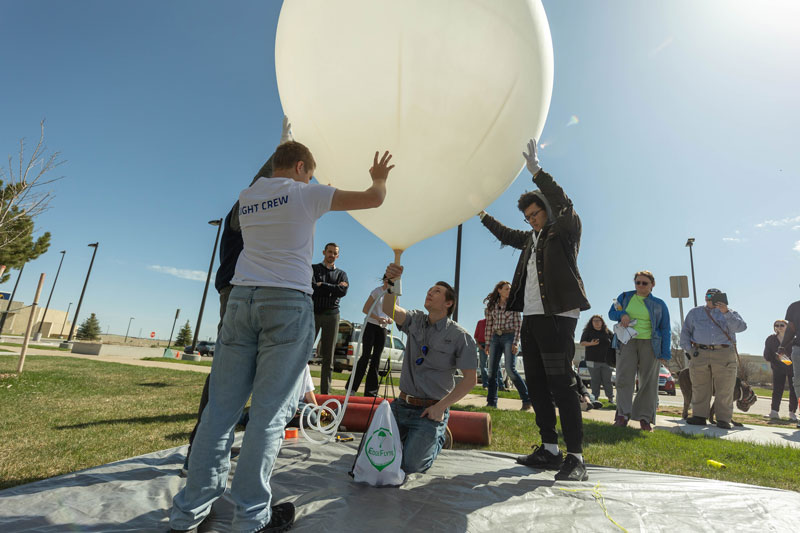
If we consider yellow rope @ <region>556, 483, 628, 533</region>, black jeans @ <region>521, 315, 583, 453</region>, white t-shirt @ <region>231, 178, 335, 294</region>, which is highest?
white t-shirt @ <region>231, 178, 335, 294</region>

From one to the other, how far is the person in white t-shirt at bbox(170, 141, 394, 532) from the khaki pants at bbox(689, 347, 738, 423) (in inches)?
205

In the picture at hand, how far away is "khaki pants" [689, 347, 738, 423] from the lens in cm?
476

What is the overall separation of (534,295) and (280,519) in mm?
1847

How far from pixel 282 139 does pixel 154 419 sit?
112 inches

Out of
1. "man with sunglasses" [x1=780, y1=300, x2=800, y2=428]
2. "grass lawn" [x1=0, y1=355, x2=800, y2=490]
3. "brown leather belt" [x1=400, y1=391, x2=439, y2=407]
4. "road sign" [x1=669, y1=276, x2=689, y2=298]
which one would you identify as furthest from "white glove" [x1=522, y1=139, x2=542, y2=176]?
"road sign" [x1=669, y1=276, x2=689, y2=298]

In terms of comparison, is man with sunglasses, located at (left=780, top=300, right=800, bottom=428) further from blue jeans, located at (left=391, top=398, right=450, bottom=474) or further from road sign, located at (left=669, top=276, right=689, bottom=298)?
road sign, located at (left=669, top=276, right=689, bottom=298)

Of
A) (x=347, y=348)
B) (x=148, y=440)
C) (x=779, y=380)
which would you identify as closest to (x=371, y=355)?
(x=148, y=440)

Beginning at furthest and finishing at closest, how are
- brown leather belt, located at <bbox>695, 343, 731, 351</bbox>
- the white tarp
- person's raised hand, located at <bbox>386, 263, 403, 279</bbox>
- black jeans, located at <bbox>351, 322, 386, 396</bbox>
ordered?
brown leather belt, located at <bbox>695, 343, 731, 351</bbox> → black jeans, located at <bbox>351, 322, 386, 396</bbox> → person's raised hand, located at <bbox>386, 263, 403, 279</bbox> → the white tarp

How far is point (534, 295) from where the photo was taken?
254 centimetres

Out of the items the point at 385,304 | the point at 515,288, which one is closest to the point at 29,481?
the point at 385,304

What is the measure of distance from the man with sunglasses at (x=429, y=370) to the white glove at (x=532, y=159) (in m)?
0.94

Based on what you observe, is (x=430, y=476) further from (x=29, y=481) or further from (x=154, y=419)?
(x=154, y=419)

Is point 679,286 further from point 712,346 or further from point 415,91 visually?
point 415,91

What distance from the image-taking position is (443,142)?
2.12 meters
